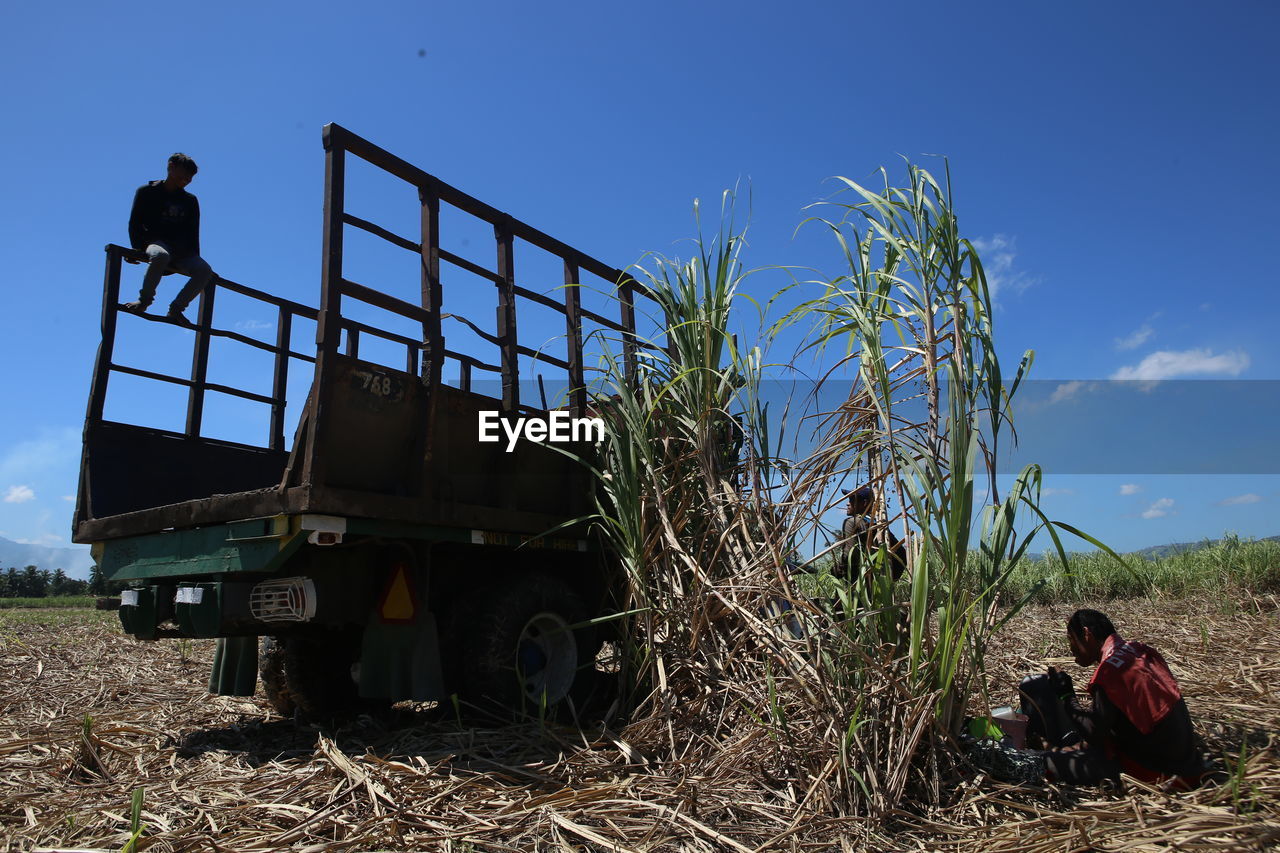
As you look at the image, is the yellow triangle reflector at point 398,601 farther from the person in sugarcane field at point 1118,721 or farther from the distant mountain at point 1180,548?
the distant mountain at point 1180,548

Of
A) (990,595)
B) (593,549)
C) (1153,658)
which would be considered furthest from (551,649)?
(1153,658)

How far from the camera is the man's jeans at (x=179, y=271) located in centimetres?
521

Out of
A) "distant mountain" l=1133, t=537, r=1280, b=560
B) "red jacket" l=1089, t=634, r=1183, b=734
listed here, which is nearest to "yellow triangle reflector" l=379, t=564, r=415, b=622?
"red jacket" l=1089, t=634, r=1183, b=734

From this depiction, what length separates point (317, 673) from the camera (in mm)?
5207

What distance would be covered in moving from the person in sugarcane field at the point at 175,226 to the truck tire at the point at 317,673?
2233 millimetres

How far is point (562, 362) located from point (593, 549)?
3.92 feet

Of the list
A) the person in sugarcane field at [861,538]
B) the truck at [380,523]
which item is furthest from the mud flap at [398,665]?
the person in sugarcane field at [861,538]

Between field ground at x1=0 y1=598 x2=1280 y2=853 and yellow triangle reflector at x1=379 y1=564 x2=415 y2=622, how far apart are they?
0.57m

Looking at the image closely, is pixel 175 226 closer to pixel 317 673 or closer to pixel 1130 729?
pixel 317 673

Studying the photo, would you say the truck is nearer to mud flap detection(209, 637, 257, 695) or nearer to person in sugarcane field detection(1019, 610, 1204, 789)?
mud flap detection(209, 637, 257, 695)

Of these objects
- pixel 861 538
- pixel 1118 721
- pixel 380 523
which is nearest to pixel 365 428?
pixel 380 523

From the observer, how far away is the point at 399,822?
3068 millimetres

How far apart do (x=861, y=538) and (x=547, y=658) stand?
2033mm

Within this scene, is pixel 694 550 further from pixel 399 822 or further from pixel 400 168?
pixel 400 168
